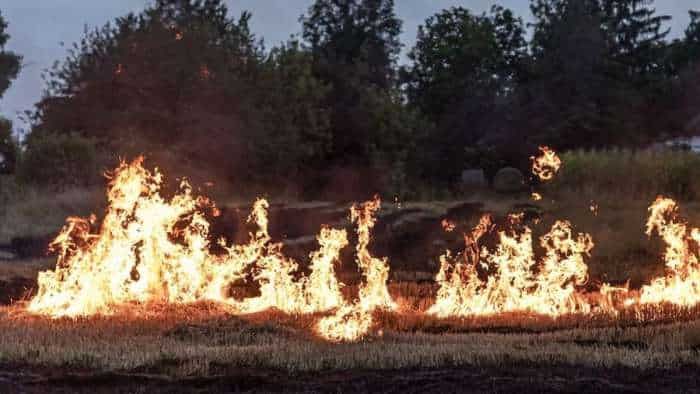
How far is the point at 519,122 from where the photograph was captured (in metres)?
35.6

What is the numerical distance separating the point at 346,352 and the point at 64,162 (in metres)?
18.8

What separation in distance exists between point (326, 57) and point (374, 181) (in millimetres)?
8387

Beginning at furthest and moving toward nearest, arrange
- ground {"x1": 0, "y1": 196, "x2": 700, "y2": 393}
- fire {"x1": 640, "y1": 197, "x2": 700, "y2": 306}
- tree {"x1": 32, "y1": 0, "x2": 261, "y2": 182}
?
tree {"x1": 32, "y1": 0, "x2": 261, "y2": 182} < fire {"x1": 640, "y1": 197, "x2": 700, "y2": 306} < ground {"x1": 0, "y1": 196, "x2": 700, "y2": 393}

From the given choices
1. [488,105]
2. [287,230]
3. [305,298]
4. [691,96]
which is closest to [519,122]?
[488,105]

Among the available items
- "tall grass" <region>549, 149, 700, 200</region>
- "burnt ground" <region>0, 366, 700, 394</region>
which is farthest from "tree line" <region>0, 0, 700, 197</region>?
"burnt ground" <region>0, 366, 700, 394</region>

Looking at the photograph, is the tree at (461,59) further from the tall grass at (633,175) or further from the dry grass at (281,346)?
the dry grass at (281,346)

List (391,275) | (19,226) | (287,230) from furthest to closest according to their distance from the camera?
(19,226)
(287,230)
(391,275)

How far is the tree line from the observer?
2456cm

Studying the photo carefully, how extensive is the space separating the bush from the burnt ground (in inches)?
710

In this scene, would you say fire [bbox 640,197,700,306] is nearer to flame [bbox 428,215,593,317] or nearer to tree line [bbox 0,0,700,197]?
flame [bbox 428,215,593,317]

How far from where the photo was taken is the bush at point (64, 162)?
24266 millimetres

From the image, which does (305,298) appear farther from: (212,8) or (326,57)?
(212,8)

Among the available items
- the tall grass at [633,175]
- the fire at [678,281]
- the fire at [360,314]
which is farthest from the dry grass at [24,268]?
the tall grass at [633,175]

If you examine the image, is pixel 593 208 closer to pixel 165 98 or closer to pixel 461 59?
pixel 165 98
